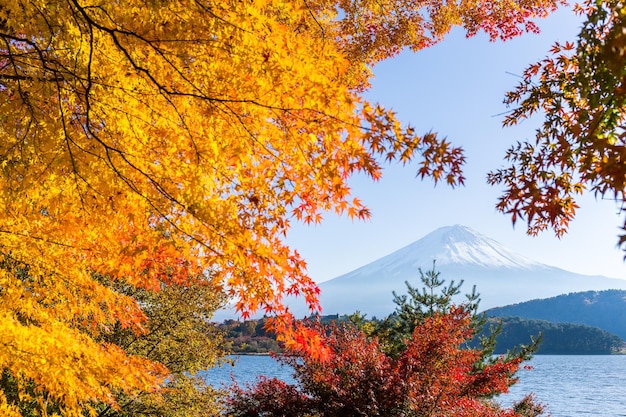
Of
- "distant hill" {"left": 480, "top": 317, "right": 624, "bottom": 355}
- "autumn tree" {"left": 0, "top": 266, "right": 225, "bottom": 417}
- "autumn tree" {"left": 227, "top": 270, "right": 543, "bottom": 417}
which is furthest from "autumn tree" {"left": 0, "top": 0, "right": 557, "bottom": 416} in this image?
"distant hill" {"left": 480, "top": 317, "right": 624, "bottom": 355}

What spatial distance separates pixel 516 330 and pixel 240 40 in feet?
293

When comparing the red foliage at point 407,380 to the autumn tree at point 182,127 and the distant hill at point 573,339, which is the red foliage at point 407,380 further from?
the distant hill at point 573,339

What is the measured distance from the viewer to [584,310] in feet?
441

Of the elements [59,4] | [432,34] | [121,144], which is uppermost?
[432,34]

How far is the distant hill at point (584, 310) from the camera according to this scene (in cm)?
13025

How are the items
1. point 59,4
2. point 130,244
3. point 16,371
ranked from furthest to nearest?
point 16,371 → point 130,244 → point 59,4

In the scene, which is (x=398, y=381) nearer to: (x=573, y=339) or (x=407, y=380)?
(x=407, y=380)

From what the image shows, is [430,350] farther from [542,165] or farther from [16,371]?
[16,371]

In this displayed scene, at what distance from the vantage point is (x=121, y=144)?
10.9ft

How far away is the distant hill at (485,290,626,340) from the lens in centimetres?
13025

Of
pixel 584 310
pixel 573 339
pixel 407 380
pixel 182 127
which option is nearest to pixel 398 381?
pixel 407 380

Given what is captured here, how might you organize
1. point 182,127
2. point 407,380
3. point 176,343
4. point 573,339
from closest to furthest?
1. point 182,127
2. point 407,380
3. point 176,343
4. point 573,339

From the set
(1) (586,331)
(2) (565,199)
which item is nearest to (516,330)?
(1) (586,331)

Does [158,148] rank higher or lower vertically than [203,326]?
higher
